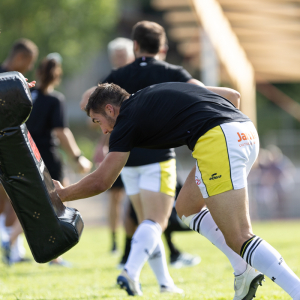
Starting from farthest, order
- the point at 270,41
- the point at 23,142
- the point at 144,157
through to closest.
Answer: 1. the point at 270,41
2. the point at 144,157
3. the point at 23,142

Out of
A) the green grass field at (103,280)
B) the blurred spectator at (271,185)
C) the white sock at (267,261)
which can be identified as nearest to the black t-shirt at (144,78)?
the green grass field at (103,280)

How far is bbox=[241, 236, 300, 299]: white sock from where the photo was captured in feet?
9.00

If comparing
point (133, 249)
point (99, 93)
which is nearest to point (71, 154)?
point (133, 249)

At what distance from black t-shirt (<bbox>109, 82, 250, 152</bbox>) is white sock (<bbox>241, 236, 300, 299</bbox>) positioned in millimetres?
688

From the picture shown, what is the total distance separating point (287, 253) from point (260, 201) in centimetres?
945

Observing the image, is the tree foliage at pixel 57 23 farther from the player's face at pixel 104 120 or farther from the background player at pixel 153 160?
the player's face at pixel 104 120

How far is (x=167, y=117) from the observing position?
2912 millimetres

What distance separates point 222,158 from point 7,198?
3.70 m

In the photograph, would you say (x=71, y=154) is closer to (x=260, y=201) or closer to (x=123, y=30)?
(x=260, y=201)

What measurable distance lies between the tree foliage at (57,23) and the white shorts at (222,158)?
2230cm

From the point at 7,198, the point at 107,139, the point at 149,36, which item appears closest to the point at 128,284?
the point at 149,36

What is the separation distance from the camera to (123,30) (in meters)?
34.7

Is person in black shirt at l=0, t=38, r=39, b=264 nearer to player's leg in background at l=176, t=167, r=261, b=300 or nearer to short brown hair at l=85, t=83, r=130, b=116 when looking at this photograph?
short brown hair at l=85, t=83, r=130, b=116

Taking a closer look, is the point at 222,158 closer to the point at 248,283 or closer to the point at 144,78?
the point at 248,283
